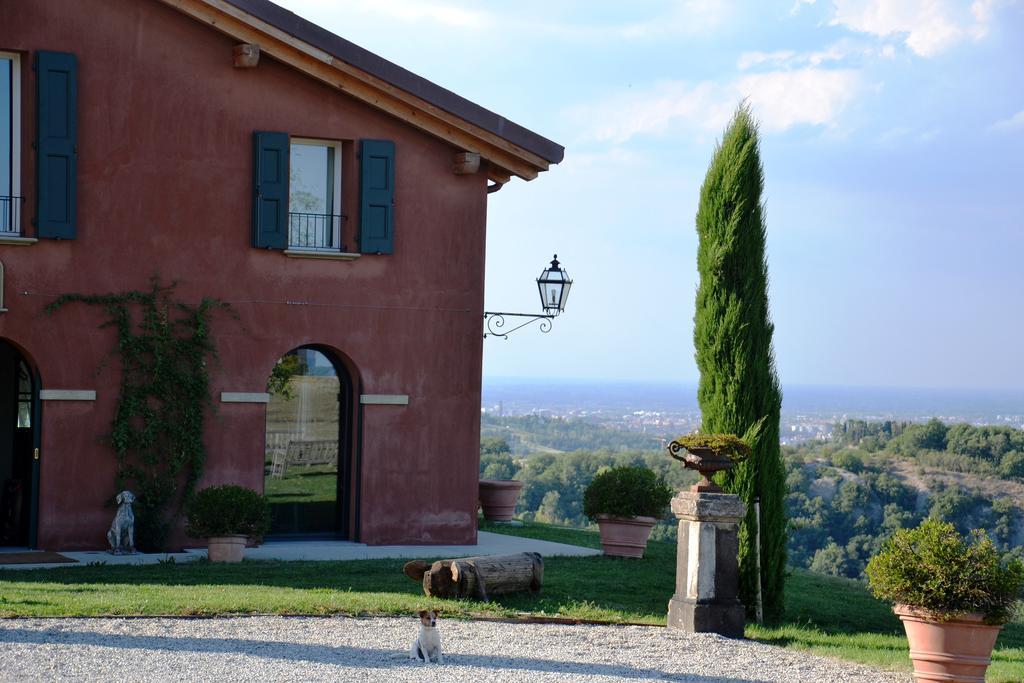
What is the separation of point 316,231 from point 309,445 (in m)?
2.64

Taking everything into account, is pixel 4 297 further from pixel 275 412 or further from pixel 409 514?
pixel 409 514

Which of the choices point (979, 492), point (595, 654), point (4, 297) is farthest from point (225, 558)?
point (979, 492)

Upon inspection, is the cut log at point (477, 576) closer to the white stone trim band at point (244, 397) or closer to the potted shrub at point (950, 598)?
the potted shrub at point (950, 598)

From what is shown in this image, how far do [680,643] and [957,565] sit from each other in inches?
89.8

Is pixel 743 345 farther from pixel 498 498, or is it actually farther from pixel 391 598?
pixel 498 498

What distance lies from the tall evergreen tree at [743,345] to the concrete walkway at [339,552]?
3.75 meters

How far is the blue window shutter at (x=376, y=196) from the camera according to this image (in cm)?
1600

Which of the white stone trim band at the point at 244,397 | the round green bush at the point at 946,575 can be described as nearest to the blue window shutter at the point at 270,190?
the white stone trim band at the point at 244,397

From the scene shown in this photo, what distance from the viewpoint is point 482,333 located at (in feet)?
54.6

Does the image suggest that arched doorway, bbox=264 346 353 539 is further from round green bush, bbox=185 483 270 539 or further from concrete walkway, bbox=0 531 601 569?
round green bush, bbox=185 483 270 539

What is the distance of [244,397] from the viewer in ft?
51.2

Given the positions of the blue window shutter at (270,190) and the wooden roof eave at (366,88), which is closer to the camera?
the wooden roof eave at (366,88)

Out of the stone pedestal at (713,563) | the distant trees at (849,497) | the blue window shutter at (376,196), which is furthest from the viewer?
the distant trees at (849,497)

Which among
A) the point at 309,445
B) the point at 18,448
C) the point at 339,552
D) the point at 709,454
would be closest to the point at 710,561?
the point at 709,454
